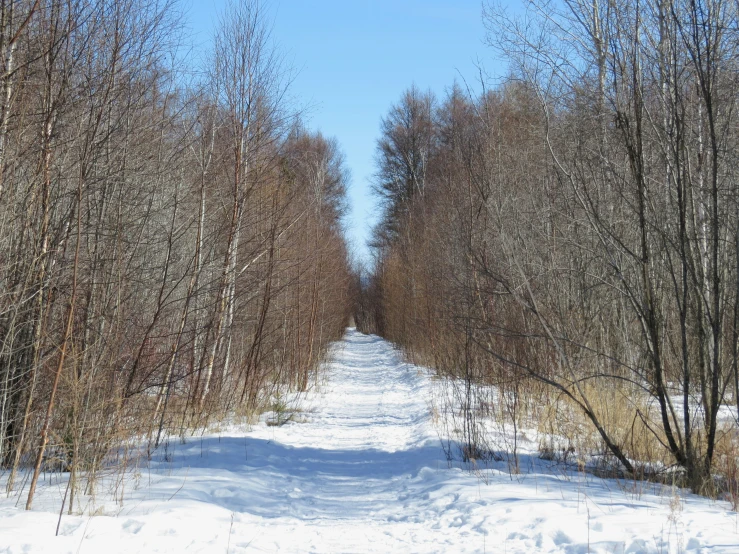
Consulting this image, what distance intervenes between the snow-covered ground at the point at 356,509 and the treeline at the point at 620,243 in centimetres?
98

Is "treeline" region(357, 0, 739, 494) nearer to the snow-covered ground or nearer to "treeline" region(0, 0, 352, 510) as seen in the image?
the snow-covered ground

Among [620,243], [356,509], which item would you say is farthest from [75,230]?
[620,243]

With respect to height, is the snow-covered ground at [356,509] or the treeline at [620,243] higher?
the treeline at [620,243]

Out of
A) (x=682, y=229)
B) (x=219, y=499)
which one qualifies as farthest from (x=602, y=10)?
(x=219, y=499)

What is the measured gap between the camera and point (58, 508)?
4.61m

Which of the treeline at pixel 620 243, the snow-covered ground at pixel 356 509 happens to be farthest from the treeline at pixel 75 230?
the treeline at pixel 620 243

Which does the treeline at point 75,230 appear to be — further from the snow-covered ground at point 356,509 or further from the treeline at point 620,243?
the treeline at point 620,243

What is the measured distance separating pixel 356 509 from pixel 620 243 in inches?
146

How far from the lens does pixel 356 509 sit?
5.43 metres

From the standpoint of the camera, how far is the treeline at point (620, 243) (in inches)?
237

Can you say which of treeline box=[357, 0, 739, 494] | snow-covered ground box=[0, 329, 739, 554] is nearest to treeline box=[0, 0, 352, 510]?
snow-covered ground box=[0, 329, 739, 554]

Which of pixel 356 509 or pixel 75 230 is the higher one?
pixel 75 230

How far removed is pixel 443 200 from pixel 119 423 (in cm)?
1431

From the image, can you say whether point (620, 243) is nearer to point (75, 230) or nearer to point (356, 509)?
point (356, 509)
